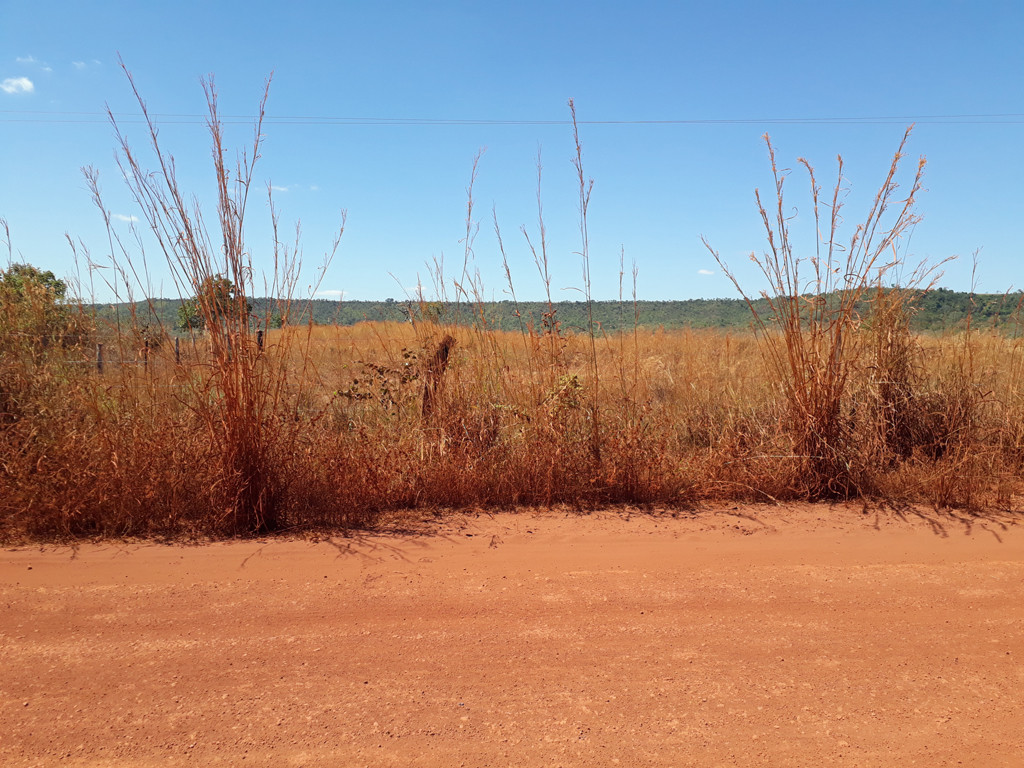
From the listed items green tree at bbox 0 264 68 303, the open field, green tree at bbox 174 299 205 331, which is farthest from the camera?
green tree at bbox 0 264 68 303

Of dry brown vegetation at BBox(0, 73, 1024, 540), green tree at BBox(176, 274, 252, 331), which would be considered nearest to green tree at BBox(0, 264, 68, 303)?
dry brown vegetation at BBox(0, 73, 1024, 540)

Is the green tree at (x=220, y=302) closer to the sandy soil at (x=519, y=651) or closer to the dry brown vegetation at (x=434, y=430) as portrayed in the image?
the dry brown vegetation at (x=434, y=430)

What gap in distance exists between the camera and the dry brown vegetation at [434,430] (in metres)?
4.30

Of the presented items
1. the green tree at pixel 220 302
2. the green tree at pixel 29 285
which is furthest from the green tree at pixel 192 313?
the green tree at pixel 29 285

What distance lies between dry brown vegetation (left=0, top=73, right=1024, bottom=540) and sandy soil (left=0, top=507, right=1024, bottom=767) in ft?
1.62

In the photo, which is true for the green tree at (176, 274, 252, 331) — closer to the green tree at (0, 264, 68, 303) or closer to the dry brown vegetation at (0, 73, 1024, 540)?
the dry brown vegetation at (0, 73, 1024, 540)

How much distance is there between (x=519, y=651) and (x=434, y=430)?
8.50ft

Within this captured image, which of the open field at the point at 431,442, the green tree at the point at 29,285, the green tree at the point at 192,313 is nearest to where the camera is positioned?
the open field at the point at 431,442

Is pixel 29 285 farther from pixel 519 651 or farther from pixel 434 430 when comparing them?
pixel 519 651

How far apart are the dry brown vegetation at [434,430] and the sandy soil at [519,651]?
0.49 metres

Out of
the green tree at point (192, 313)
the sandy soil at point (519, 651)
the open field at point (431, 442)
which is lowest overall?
the sandy soil at point (519, 651)

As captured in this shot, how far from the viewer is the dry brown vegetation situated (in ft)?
14.1

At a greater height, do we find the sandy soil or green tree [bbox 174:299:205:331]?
green tree [bbox 174:299:205:331]

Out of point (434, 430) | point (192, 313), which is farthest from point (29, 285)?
point (434, 430)
